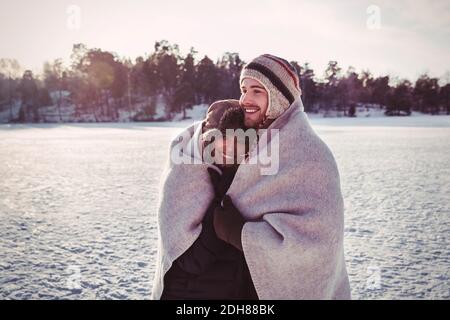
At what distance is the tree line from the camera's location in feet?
187

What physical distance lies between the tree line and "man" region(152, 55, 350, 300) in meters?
53.0

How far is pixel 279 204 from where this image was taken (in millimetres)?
1580

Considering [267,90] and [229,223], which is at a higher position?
[267,90]

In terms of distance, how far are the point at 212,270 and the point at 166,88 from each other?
60347mm

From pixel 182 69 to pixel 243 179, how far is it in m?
61.5

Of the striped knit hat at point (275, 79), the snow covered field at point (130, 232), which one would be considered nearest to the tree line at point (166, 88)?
the snow covered field at point (130, 232)

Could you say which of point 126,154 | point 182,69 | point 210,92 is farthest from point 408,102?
point 126,154

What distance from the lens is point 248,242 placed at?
1555 mm

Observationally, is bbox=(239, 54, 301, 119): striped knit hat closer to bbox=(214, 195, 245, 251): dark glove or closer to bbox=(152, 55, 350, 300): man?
bbox=(152, 55, 350, 300): man

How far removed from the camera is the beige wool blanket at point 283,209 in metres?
1.54

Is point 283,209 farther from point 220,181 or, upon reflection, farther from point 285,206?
point 220,181

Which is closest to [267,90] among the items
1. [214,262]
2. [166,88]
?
[214,262]

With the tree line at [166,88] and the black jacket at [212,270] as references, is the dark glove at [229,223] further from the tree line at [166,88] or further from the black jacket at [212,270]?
the tree line at [166,88]
